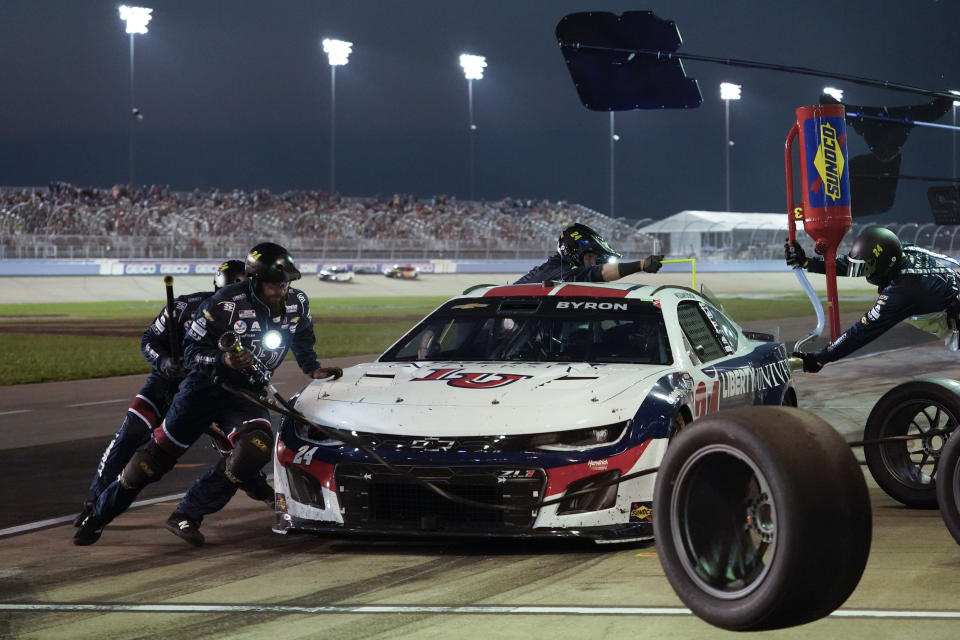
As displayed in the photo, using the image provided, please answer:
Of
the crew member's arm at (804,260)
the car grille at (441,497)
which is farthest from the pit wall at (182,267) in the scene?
the car grille at (441,497)

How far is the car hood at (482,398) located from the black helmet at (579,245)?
301cm

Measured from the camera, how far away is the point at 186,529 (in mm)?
6824

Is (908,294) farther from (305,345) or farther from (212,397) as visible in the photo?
(212,397)

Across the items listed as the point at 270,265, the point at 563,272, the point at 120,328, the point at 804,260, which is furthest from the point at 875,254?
the point at 120,328

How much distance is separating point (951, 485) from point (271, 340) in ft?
11.1

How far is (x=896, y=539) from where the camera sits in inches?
263

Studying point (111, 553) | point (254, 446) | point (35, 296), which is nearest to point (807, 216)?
point (254, 446)

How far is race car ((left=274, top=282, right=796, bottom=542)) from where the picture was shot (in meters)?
6.27

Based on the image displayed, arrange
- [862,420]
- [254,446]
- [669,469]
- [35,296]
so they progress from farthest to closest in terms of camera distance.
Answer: [35,296], [862,420], [254,446], [669,469]

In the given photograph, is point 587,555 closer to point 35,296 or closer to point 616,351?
point 616,351

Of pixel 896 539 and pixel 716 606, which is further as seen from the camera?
pixel 896 539

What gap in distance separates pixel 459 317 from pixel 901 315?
3.55 metres

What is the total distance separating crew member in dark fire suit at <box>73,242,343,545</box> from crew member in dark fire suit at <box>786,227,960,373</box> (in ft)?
12.6

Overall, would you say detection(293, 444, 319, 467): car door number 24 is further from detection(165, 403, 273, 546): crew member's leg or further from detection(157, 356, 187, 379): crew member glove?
detection(157, 356, 187, 379): crew member glove
